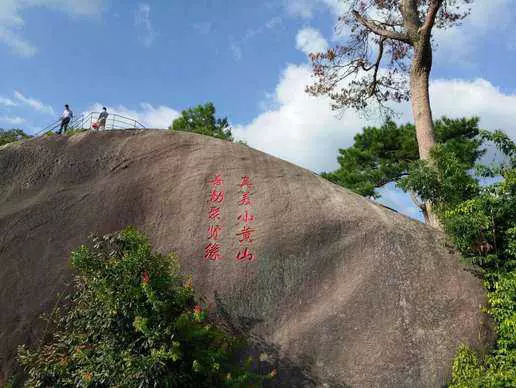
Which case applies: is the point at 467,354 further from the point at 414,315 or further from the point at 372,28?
the point at 372,28

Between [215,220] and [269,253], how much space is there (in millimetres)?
881

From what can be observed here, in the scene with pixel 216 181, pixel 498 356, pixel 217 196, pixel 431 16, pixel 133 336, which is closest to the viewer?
pixel 133 336

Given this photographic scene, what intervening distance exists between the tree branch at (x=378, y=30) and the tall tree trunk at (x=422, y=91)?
0.51 m

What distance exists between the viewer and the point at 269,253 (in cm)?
649

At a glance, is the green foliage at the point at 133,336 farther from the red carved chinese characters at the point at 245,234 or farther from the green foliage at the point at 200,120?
the green foliage at the point at 200,120

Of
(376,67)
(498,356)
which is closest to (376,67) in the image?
(376,67)

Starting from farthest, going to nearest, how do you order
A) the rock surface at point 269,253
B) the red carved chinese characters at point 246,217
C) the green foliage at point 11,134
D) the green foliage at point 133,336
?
the green foliage at point 11,134 → the red carved chinese characters at point 246,217 → the rock surface at point 269,253 → the green foliage at point 133,336

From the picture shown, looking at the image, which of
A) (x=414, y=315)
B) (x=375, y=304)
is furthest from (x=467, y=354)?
(x=375, y=304)

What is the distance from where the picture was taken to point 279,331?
236 inches

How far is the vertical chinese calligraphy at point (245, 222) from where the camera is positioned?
648 centimetres

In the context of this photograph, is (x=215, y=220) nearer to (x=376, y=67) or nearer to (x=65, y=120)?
(x=65, y=120)

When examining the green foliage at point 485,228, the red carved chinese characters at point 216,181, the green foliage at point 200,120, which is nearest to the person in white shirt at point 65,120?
the red carved chinese characters at point 216,181

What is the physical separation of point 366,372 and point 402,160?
389 inches

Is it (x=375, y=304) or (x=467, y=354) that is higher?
(x=375, y=304)
